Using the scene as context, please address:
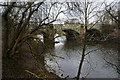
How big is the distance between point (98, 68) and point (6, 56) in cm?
339

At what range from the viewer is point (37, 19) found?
373 cm

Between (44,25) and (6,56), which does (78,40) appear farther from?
(6,56)

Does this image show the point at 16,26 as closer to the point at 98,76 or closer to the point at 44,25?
the point at 44,25

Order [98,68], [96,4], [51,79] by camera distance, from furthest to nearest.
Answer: [98,68], [51,79], [96,4]

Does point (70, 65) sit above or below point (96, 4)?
below

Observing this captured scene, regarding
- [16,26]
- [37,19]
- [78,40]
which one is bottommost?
[78,40]

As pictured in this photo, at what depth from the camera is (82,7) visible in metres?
2.72

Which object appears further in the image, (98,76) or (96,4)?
(98,76)

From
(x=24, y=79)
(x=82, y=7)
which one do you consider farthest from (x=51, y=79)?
(x=82, y=7)

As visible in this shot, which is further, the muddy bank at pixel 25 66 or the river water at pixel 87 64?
the river water at pixel 87 64

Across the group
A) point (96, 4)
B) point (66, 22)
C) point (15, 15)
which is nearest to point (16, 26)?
point (15, 15)

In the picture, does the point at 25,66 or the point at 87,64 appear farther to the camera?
the point at 87,64

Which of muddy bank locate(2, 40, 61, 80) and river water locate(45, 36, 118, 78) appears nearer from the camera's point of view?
muddy bank locate(2, 40, 61, 80)

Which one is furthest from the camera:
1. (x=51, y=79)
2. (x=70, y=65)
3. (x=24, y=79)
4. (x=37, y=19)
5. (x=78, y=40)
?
(x=70, y=65)
